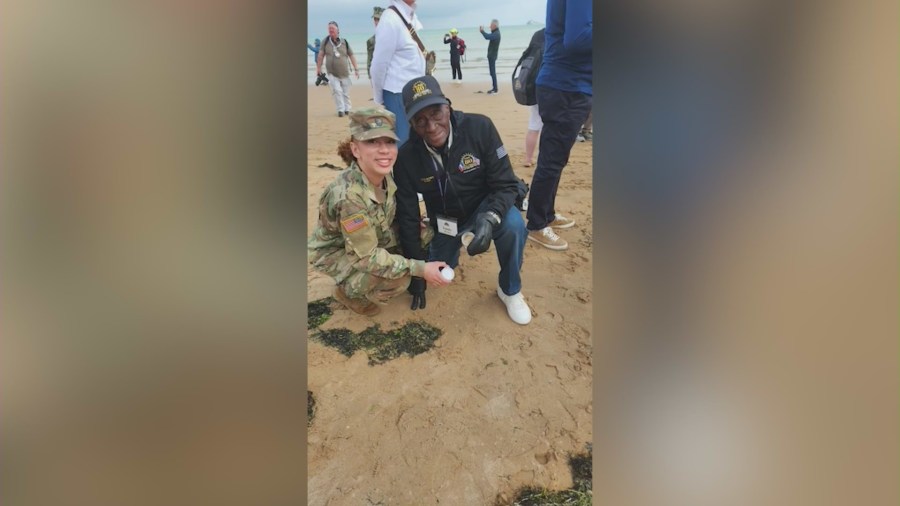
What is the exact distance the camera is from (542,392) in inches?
76.0

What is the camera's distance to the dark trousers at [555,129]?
277 centimetres

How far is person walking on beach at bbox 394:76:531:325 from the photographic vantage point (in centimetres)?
239

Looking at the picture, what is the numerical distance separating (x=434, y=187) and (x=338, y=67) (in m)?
6.22

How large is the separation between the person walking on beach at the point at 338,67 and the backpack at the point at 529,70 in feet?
15.0

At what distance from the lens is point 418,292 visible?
2656 millimetres

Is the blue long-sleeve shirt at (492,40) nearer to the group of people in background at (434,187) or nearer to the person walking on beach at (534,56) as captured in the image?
the person walking on beach at (534,56)

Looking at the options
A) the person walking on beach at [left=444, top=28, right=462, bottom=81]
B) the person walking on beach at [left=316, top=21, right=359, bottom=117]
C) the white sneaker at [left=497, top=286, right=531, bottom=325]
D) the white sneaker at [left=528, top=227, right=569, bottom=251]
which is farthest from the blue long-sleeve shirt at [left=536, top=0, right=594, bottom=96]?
the person walking on beach at [left=444, top=28, right=462, bottom=81]

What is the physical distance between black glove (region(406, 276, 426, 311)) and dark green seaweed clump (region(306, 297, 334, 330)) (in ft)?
1.55

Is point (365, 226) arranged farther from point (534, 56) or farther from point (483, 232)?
point (534, 56)
